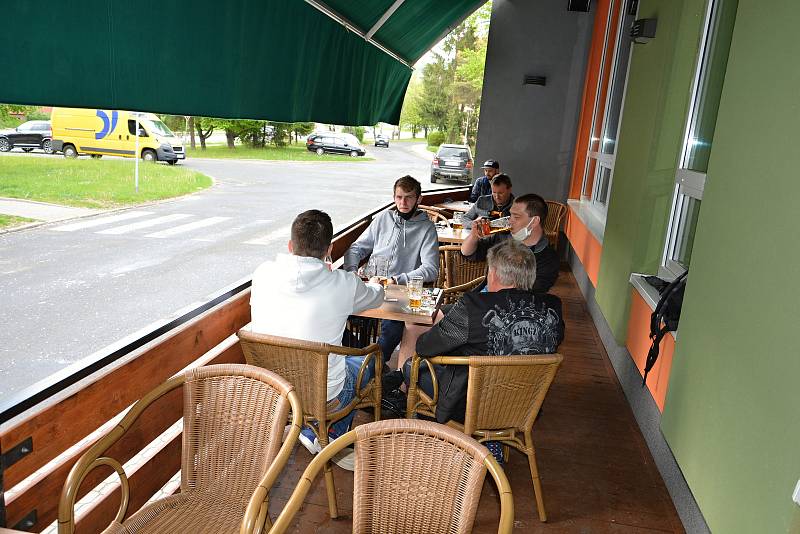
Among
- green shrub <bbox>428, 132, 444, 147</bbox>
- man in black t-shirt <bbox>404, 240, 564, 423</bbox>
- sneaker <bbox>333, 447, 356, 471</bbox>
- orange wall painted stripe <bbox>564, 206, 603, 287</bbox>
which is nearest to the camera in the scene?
man in black t-shirt <bbox>404, 240, 564, 423</bbox>

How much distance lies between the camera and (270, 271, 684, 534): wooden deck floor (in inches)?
107

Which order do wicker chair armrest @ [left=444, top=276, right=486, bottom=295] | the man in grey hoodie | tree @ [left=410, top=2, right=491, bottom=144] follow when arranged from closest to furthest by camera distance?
wicker chair armrest @ [left=444, top=276, right=486, bottom=295] → the man in grey hoodie → tree @ [left=410, top=2, right=491, bottom=144]

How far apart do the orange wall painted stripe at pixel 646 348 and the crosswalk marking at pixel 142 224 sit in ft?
35.6

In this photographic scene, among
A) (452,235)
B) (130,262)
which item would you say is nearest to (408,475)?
(452,235)

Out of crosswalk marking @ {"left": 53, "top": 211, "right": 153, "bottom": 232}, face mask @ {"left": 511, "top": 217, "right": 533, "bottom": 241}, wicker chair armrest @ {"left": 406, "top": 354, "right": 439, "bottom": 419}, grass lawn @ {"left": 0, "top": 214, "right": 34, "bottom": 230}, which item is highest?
face mask @ {"left": 511, "top": 217, "right": 533, "bottom": 241}

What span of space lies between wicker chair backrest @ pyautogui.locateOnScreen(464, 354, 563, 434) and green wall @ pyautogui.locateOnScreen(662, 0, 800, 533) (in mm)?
595

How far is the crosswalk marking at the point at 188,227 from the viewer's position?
11891 millimetres

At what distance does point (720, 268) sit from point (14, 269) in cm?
1070

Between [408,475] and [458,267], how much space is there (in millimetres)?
3028

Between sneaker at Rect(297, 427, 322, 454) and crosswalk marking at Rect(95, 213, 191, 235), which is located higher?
sneaker at Rect(297, 427, 322, 454)

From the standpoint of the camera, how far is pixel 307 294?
2604 mm

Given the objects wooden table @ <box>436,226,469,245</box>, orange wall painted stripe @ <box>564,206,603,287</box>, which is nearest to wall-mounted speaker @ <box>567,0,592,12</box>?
orange wall painted stripe @ <box>564,206,603,287</box>

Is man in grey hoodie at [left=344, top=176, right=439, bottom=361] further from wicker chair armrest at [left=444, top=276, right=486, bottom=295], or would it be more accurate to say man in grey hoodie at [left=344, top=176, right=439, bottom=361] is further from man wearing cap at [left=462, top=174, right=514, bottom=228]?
man wearing cap at [left=462, top=174, right=514, bottom=228]

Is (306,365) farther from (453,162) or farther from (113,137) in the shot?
(113,137)
